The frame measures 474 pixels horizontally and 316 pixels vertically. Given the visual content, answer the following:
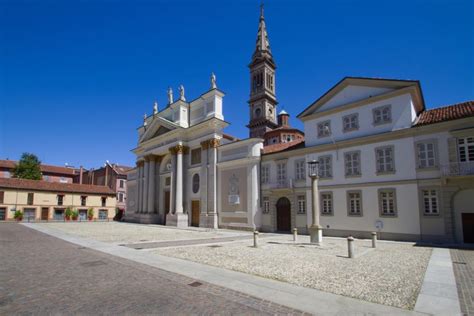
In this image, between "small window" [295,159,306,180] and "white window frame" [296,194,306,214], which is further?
"small window" [295,159,306,180]

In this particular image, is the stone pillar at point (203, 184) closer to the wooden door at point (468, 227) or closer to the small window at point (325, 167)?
the small window at point (325, 167)

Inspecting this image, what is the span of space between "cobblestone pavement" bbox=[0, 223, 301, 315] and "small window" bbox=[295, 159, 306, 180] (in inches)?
642

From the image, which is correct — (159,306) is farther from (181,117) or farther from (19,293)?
(181,117)

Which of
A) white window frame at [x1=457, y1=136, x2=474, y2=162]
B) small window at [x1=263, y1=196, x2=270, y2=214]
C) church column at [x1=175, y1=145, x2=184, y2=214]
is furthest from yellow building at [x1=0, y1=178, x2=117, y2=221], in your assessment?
white window frame at [x1=457, y1=136, x2=474, y2=162]

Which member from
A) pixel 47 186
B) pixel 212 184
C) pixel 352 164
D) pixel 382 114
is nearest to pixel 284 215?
pixel 352 164

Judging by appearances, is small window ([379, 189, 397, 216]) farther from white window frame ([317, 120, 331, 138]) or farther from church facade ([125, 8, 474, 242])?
white window frame ([317, 120, 331, 138])

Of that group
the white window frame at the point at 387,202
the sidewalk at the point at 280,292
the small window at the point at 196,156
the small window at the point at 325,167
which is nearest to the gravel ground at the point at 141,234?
the small window at the point at 325,167

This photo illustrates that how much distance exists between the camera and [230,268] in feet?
30.2

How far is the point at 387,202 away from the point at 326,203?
14.4 ft

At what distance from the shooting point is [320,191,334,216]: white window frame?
21.2m

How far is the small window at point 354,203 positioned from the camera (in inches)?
774

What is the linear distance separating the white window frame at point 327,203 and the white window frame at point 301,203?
1637 mm

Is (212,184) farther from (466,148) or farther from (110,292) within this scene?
(110,292)

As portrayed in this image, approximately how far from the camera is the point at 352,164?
20.4 metres
